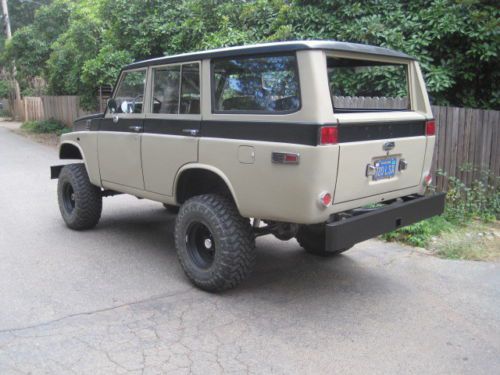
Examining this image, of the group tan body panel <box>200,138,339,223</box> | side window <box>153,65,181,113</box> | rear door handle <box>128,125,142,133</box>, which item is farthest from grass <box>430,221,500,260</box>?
rear door handle <box>128,125,142,133</box>

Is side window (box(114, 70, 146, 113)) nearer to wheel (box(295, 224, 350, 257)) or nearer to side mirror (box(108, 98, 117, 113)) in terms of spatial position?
side mirror (box(108, 98, 117, 113))

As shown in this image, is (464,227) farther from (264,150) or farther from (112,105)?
(112,105)

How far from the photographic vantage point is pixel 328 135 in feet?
11.7

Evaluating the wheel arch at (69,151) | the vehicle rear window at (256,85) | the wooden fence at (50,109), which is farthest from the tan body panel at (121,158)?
the wooden fence at (50,109)

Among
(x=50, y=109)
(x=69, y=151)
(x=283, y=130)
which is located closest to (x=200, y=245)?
(x=283, y=130)

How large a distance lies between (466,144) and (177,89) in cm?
427

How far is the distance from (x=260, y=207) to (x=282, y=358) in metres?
1.14

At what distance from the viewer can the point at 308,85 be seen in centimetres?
357

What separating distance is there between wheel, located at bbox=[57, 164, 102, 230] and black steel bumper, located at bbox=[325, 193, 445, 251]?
348 cm

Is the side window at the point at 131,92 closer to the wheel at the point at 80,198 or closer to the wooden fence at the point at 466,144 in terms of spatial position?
the wheel at the point at 80,198

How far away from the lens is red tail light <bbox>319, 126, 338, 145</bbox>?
139 inches

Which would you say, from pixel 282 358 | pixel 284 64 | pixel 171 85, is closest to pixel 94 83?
pixel 171 85

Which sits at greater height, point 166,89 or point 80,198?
point 166,89

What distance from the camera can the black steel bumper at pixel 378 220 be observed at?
368 centimetres
